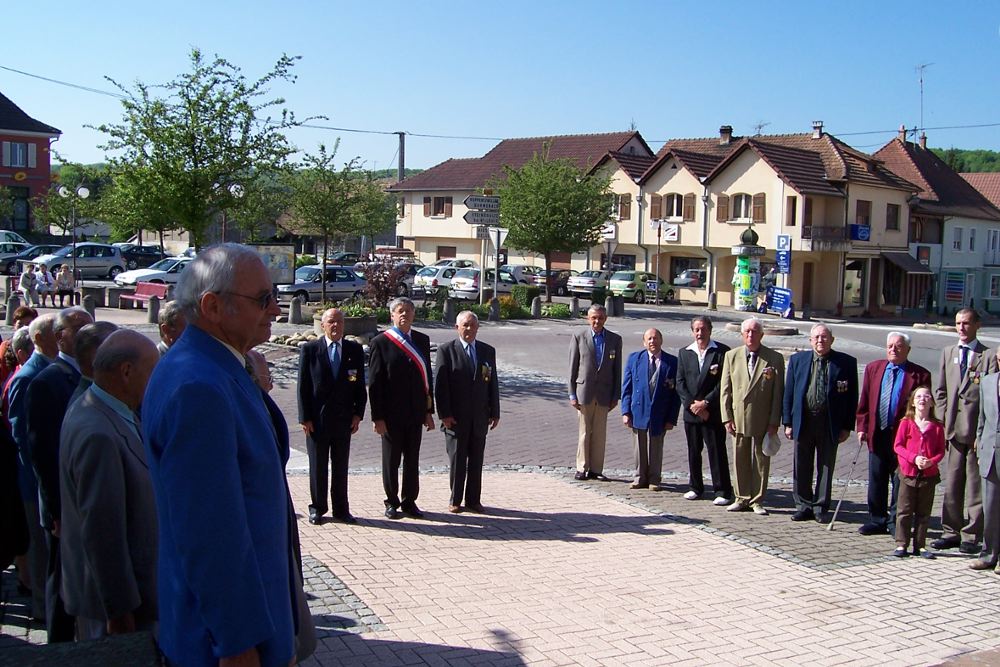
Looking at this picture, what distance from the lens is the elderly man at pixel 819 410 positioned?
9.24 m

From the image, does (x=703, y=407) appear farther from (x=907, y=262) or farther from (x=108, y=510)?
(x=907, y=262)

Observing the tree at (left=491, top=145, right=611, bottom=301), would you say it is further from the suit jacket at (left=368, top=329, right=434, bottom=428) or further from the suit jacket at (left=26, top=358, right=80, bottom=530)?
the suit jacket at (left=26, top=358, right=80, bottom=530)

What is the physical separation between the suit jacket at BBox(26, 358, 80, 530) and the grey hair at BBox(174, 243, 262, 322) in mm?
2464

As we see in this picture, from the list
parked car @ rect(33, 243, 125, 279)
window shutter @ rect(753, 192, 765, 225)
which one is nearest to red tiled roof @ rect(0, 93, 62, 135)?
parked car @ rect(33, 243, 125, 279)

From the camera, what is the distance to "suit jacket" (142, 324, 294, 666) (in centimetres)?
262

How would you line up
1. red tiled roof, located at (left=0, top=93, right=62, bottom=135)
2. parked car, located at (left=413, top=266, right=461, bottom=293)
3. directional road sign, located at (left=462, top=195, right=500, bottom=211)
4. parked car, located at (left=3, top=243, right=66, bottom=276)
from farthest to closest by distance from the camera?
red tiled roof, located at (left=0, top=93, right=62, bottom=135) < parked car, located at (left=413, top=266, right=461, bottom=293) < parked car, located at (left=3, top=243, right=66, bottom=276) < directional road sign, located at (left=462, top=195, right=500, bottom=211)

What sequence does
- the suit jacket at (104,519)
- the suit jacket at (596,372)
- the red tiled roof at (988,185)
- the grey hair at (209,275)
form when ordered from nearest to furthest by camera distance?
the grey hair at (209,275) < the suit jacket at (104,519) < the suit jacket at (596,372) < the red tiled roof at (988,185)

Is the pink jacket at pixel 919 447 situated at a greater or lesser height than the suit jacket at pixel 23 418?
lesser

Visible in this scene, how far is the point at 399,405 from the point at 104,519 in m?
4.78

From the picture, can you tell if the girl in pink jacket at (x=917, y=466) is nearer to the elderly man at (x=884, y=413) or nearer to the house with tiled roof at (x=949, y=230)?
the elderly man at (x=884, y=413)

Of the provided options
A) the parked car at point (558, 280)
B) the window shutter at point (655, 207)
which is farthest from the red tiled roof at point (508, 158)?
the parked car at point (558, 280)

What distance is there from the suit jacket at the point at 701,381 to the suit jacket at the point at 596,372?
2.71 ft

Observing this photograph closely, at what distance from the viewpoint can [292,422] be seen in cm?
1377

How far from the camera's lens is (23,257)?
44.5m
